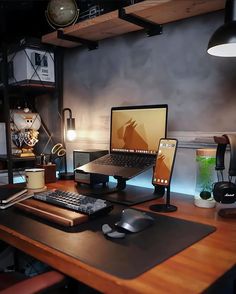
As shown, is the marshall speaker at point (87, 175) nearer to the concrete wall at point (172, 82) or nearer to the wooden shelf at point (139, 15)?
the concrete wall at point (172, 82)

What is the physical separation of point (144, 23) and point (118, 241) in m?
1.11

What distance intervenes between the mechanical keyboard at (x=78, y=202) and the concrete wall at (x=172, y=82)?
1.86 feet

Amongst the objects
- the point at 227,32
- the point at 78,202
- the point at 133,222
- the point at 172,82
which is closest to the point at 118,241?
the point at 133,222

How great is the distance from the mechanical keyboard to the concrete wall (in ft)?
1.86

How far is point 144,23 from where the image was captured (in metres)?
1.45

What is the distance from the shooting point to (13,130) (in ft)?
6.34

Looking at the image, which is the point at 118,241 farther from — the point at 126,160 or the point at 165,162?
the point at 126,160

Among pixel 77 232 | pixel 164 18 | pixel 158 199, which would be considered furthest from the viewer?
pixel 164 18

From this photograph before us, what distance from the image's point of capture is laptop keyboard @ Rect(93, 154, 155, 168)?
1.36m

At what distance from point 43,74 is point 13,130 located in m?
0.43

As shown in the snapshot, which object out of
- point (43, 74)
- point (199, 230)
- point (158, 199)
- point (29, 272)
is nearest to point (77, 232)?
point (199, 230)

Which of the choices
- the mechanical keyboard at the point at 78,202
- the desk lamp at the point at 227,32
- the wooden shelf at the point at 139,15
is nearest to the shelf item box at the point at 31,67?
the wooden shelf at the point at 139,15

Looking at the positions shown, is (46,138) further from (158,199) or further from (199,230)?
(199,230)

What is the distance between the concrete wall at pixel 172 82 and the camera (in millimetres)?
1338
